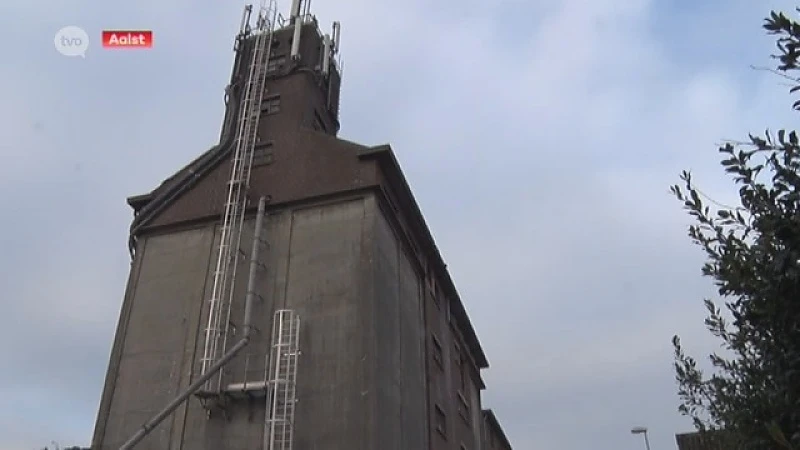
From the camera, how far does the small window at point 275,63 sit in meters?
22.2

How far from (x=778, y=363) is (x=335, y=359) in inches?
506

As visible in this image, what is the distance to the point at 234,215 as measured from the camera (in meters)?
18.4

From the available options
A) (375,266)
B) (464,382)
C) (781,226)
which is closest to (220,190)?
(375,266)

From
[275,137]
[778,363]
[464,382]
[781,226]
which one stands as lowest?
[778,363]

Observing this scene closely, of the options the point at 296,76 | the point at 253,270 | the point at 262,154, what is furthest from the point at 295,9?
the point at 253,270

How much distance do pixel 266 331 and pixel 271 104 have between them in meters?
8.03

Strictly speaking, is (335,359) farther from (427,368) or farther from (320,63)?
(320,63)

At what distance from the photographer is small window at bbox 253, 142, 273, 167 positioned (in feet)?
64.5

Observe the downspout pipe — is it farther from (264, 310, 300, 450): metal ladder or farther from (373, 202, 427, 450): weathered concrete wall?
(373, 202, 427, 450): weathered concrete wall

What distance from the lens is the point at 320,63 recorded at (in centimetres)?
2328

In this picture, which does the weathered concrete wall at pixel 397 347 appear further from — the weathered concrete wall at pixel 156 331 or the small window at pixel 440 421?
the weathered concrete wall at pixel 156 331

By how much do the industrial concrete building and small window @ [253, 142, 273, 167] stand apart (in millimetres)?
50

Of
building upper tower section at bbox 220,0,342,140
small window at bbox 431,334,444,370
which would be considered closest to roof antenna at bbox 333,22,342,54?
building upper tower section at bbox 220,0,342,140

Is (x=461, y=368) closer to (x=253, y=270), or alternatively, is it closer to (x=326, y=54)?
(x=253, y=270)
